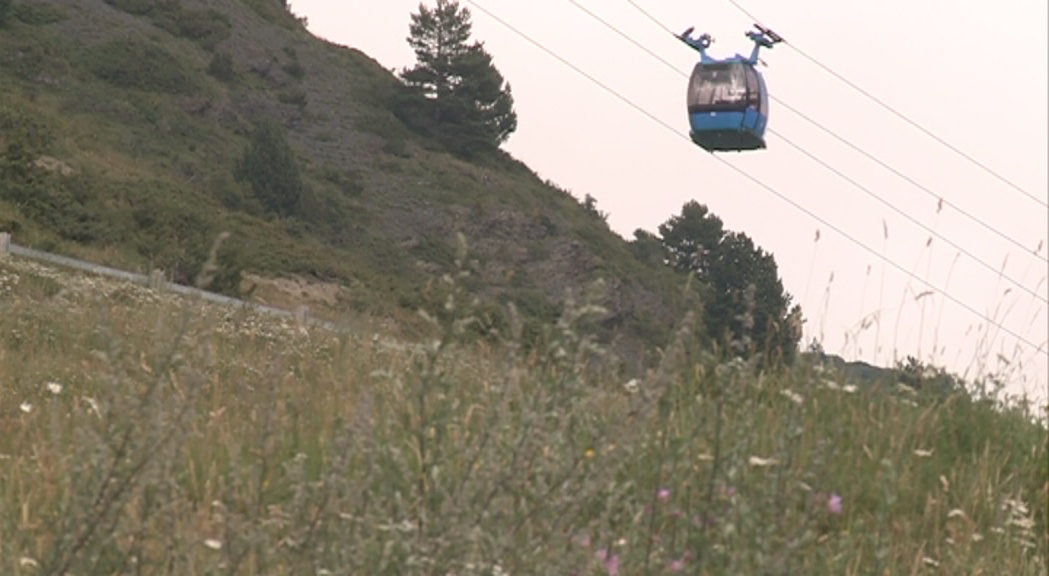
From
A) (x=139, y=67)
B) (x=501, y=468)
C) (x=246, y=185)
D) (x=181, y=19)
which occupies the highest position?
(x=181, y=19)

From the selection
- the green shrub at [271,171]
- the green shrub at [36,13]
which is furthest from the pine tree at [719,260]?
the green shrub at [36,13]

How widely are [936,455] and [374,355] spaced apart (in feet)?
9.76

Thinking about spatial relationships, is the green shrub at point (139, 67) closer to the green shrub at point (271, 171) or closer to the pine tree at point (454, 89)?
the green shrub at point (271, 171)

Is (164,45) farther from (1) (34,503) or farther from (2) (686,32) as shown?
(1) (34,503)

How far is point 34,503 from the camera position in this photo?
5.03 meters

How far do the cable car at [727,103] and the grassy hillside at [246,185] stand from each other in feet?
21.5

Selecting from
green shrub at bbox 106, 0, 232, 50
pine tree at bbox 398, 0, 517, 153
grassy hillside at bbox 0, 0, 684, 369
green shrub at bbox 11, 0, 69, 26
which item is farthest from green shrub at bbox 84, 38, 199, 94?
pine tree at bbox 398, 0, 517, 153

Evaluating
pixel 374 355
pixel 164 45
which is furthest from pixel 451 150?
pixel 374 355

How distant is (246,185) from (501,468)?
165ft

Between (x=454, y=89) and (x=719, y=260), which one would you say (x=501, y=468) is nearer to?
(x=719, y=260)

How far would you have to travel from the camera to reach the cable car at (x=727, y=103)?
132ft

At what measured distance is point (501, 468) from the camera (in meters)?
4.02

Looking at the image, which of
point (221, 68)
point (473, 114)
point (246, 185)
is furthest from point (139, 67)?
point (473, 114)

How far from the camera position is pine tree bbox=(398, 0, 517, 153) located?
82.0m
